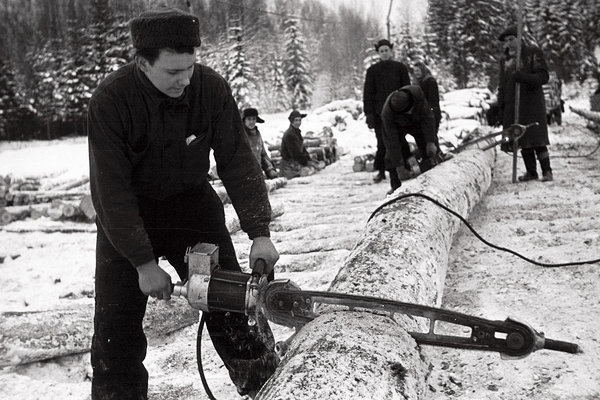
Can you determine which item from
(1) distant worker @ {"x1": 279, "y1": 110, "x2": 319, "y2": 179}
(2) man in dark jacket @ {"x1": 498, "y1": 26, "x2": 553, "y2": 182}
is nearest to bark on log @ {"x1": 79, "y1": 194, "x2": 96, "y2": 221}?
(1) distant worker @ {"x1": 279, "y1": 110, "x2": 319, "y2": 179}

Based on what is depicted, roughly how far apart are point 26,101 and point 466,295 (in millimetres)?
5166

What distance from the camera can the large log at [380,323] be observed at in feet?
4.81

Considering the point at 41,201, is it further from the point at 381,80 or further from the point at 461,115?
the point at 461,115

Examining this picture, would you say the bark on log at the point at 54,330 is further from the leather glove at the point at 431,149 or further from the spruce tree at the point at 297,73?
the spruce tree at the point at 297,73

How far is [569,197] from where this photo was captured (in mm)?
4684

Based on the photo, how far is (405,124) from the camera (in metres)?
5.20

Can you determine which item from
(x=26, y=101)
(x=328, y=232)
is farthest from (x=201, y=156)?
(x=26, y=101)

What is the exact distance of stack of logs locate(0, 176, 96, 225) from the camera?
7273 mm

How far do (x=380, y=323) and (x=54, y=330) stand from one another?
185 centimetres

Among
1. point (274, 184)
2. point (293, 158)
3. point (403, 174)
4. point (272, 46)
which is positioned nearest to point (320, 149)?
point (293, 158)

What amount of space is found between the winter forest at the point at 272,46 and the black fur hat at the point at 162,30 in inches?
31.4

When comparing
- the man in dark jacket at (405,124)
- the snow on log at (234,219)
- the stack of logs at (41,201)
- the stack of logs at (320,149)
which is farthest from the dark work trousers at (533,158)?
the stack of logs at (320,149)

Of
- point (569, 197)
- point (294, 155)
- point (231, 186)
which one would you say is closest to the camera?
point (231, 186)

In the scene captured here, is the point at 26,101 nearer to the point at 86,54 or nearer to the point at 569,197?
the point at 86,54
